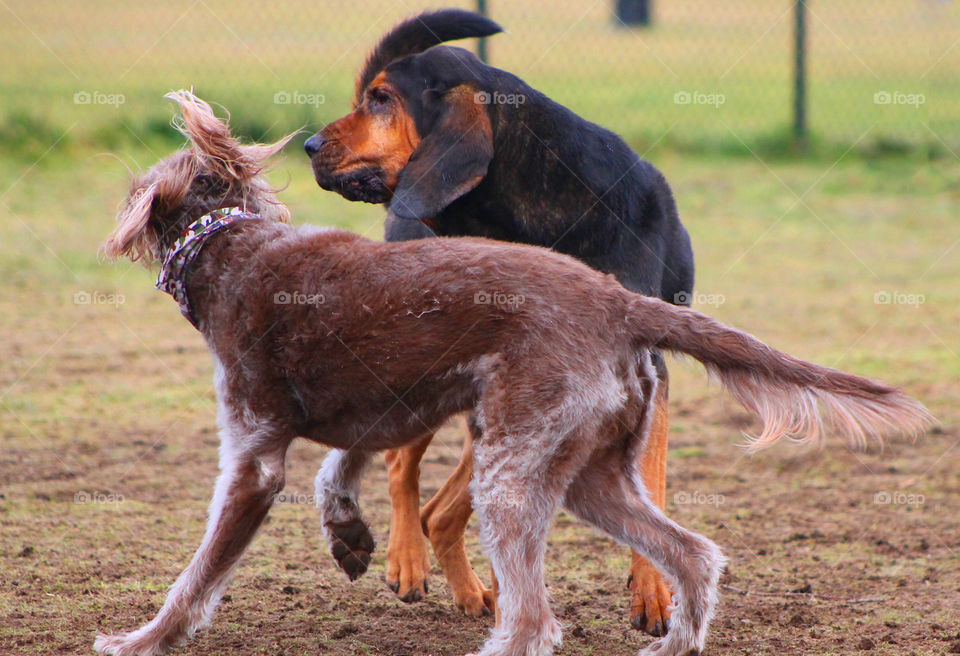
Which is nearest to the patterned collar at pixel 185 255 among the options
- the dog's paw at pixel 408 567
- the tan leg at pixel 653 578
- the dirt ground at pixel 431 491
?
the dirt ground at pixel 431 491

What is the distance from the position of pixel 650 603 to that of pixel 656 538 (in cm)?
68

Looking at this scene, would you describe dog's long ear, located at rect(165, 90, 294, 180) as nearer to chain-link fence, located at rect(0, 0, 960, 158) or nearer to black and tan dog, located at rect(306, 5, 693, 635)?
black and tan dog, located at rect(306, 5, 693, 635)

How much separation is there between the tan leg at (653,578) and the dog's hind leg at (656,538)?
374 millimetres

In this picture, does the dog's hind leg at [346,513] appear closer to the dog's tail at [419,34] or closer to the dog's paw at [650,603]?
the dog's paw at [650,603]

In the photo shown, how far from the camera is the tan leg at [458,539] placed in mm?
4496

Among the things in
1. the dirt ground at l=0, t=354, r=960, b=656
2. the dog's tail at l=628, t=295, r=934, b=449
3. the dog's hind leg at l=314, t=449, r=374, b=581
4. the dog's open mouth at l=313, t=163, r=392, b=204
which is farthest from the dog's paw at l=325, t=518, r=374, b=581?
the dog's tail at l=628, t=295, r=934, b=449

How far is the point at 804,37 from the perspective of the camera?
43.6ft

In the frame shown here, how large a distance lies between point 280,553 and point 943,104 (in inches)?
487

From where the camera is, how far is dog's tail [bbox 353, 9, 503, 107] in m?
4.95

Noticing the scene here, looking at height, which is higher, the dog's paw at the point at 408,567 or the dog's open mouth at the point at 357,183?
the dog's open mouth at the point at 357,183

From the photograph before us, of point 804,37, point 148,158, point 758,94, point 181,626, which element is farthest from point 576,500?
point 758,94

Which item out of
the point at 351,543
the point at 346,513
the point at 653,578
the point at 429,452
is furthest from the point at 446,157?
the point at 429,452

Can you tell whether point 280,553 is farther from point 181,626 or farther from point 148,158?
point 148,158

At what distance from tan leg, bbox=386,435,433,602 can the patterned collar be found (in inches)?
42.0
